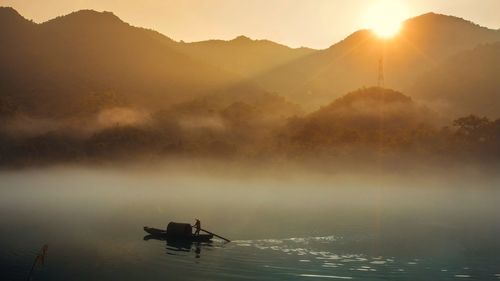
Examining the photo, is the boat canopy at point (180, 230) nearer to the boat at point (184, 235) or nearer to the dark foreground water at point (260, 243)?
the boat at point (184, 235)

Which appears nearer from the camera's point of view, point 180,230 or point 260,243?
point 180,230

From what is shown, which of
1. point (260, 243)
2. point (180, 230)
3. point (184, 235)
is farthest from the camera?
point (260, 243)

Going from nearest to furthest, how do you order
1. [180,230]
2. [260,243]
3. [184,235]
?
[184,235] → [180,230] → [260,243]

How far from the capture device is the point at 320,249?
2709 inches

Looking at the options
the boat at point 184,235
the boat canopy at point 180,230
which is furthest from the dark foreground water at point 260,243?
the boat canopy at point 180,230

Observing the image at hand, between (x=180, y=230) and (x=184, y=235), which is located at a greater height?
(x=180, y=230)

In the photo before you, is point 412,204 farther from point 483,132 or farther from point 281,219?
point 483,132

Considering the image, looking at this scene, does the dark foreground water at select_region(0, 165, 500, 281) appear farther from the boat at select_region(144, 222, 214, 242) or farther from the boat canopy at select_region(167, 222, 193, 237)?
the boat canopy at select_region(167, 222, 193, 237)

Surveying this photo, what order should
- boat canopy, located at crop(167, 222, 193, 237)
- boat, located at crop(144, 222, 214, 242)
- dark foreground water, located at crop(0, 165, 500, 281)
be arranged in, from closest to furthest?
dark foreground water, located at crop(0, 165, 500, 281), boat, located at crop(144, 222, 214, 242), boat canopy, located at crop(167, 222, 193, 237)

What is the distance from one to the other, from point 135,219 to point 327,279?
60674mm

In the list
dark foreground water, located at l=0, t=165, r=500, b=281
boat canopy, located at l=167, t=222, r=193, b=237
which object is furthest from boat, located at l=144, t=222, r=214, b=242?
dark foreground water, located at l=0, t=165, r=500, b=281

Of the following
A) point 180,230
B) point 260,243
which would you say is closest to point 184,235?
point 180,230

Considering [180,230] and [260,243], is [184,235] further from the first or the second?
[260,243]

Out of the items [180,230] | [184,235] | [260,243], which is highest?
[180,230]
